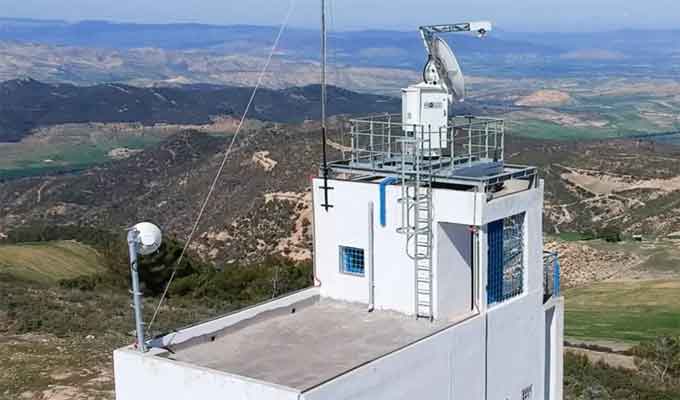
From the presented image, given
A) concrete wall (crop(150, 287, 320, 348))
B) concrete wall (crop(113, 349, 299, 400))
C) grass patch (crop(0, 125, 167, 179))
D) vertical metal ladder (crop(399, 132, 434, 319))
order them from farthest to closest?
grass patch (crop(0, 125, 167, 179)), vertical metal ladder (crop(399, 132, 434, 319)), concrete wall (crop(150, 287, 320, 348)), concrete wall (crop(113, 349, 299, 400))

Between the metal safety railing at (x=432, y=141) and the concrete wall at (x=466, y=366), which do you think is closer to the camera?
the concrete wall at (x=466, y=366)

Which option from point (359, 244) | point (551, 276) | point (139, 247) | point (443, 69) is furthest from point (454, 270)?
point (139, 247)

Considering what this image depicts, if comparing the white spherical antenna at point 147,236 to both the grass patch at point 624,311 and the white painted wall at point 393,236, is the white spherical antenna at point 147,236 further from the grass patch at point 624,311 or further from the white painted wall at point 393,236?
the grass patch at point 624,311

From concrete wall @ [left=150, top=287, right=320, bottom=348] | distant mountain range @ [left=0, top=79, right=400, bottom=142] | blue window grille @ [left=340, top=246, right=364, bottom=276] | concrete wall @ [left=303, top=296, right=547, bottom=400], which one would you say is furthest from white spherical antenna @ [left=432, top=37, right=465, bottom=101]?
distant mountain range @ [left=0, top=79, right=400, bottom=142]

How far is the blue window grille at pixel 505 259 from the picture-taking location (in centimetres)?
1310

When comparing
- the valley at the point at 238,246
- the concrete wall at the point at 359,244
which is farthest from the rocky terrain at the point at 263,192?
the concrete wall at the point at 359,244

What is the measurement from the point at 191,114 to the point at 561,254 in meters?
145

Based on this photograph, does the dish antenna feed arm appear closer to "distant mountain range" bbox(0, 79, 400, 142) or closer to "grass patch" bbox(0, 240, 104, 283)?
"grass patch" bbox(0, 240, 104, 283)

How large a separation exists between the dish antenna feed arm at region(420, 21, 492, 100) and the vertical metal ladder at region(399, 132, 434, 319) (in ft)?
5.35

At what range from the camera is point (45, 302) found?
25.4 meters

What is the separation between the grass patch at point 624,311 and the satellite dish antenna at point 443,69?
86.1 feet

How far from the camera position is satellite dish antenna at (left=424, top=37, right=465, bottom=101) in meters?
13.9

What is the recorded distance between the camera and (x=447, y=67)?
13914 millimetres

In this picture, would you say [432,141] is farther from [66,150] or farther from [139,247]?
[66,150]
